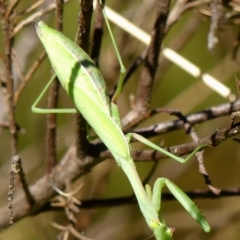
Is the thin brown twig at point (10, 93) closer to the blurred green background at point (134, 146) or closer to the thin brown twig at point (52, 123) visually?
the thin brown twig at point (52, 123)

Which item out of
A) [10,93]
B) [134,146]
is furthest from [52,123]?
[134,146]

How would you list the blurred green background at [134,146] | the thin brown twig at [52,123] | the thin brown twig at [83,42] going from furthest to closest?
the blurred green background at [134,146] < the thin brown twig at [52,123] < the thin brown twig at [83,42]

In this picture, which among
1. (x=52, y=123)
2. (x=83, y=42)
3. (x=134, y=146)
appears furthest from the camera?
(x=134, y=146)

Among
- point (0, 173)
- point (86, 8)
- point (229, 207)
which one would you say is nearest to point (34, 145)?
point (0, 173)

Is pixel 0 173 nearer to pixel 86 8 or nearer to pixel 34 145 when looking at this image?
pixel 34 145

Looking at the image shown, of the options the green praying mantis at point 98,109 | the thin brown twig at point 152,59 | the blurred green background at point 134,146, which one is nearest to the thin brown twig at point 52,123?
the green praying mantis at point 98,109

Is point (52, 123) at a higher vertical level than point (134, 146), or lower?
higher

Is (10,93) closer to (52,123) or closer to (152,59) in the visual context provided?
(52,123)

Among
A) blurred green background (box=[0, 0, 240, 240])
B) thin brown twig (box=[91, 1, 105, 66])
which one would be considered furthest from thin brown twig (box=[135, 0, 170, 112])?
blurred green background (box=[0, 0, 240, 240])
